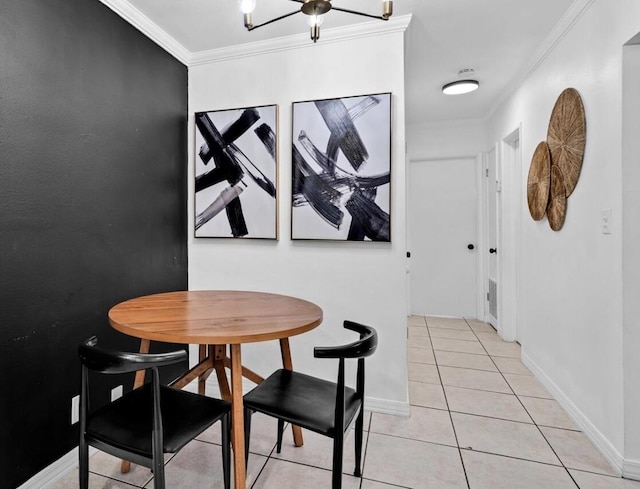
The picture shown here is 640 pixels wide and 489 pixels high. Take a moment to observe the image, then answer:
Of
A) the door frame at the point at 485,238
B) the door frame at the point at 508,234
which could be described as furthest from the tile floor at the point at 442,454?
the door frame at the point at 485,238

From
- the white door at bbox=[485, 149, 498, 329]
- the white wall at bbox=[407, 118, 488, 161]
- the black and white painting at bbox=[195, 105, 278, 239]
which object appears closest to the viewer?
the black and white painting at bbox=[195, 105, 278, 239]

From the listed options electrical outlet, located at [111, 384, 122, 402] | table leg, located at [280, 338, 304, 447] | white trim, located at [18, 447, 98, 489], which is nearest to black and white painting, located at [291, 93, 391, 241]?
table leg, located at [280, 338, 304, 447]

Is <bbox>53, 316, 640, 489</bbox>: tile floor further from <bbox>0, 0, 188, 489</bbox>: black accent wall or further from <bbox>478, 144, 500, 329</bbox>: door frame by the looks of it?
<bbox>478, 144, 500, 329</bbox>: door frame

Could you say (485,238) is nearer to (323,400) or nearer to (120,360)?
(323,400)

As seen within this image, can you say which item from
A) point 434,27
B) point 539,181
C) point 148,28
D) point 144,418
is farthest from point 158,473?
point 539,181

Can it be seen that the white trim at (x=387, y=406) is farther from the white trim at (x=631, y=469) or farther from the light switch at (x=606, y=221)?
the light switch at (x=606, y=221)

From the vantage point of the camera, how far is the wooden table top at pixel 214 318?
4.18 ft

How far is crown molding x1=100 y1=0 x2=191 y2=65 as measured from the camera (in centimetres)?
203

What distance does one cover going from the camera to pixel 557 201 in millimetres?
2410

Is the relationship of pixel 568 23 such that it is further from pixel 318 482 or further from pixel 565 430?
pixel 318 482

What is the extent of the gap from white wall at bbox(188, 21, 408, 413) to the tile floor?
12.9 inches

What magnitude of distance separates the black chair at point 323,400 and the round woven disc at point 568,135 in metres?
1.77

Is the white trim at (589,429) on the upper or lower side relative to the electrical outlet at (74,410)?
lower

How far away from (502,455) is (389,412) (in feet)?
2.22
